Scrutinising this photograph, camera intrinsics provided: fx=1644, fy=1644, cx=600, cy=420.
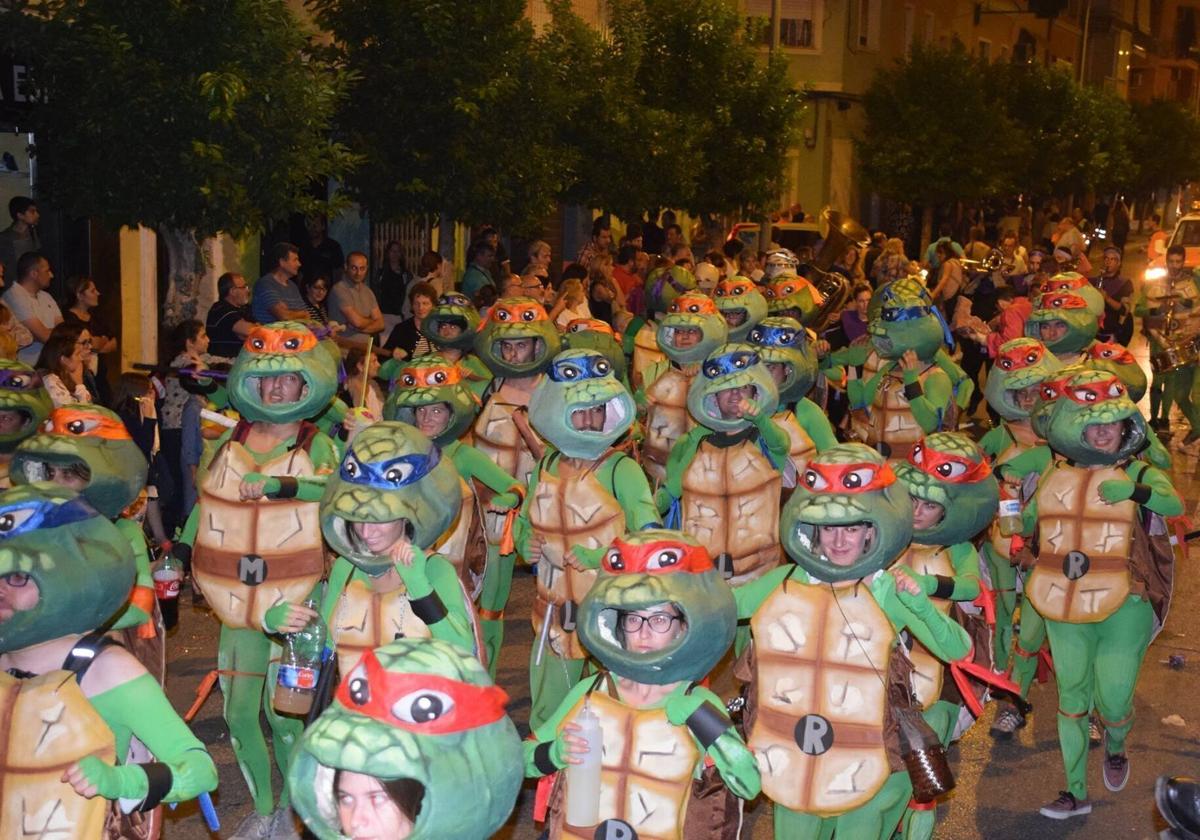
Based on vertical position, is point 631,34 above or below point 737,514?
above

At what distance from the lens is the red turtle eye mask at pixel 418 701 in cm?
349

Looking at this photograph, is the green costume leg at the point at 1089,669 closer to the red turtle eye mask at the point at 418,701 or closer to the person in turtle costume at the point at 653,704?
the person in turtle costume at the point at 653,704

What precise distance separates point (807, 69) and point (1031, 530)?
111ft

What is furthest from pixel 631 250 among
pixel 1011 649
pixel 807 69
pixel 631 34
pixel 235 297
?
pixel 807 69

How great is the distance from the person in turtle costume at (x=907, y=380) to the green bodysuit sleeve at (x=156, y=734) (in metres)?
7.41

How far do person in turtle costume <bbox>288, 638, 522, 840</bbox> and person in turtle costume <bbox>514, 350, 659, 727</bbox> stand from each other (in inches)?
142

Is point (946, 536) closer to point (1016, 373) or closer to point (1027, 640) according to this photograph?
point (1027, 640)

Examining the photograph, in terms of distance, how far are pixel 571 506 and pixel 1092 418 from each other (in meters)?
2.39

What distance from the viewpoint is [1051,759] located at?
8438 millimetres

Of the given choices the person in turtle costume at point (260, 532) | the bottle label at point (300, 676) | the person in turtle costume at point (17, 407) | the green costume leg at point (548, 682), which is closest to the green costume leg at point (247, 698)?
the person in turtle costume at point (260, 532)

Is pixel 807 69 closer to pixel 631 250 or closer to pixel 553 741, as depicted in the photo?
pixel 631 250

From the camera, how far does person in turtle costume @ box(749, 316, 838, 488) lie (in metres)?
9.48

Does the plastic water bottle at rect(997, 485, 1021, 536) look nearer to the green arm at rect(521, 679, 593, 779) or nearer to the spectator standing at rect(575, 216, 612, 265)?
the green arm at rect(521, 679, 593, 779)

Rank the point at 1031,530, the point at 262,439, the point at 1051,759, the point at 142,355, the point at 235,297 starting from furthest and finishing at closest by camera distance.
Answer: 1. the point at 142,355
2. the point at 235,297
3. the point at 1051,759
4. the point at 1031,530
5. the point at 262,439
